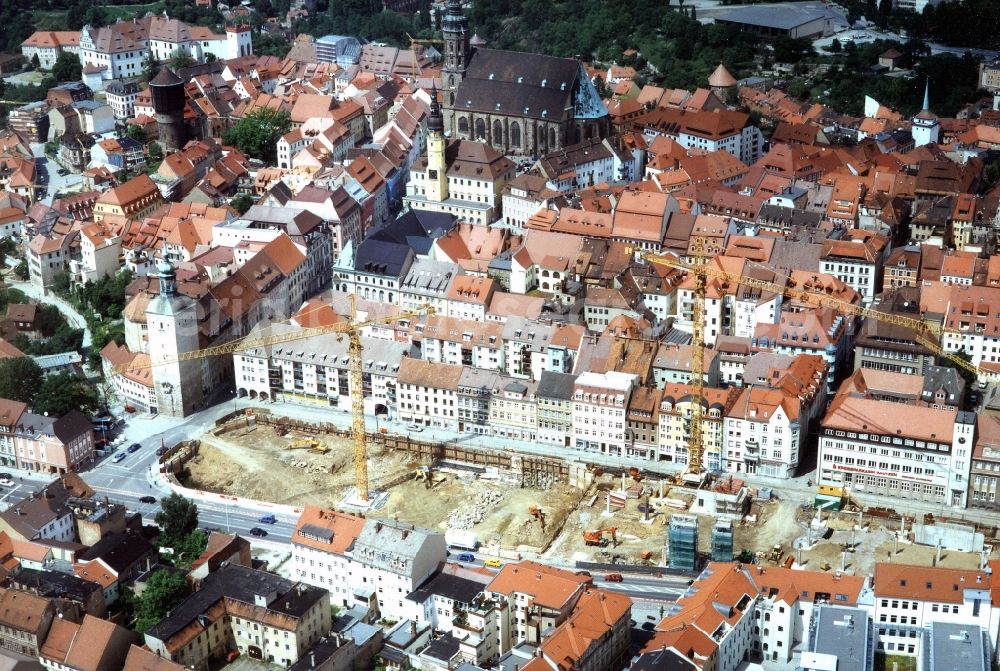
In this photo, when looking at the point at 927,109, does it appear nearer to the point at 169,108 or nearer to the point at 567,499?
the point at 567,499

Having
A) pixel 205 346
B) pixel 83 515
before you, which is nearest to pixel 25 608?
pixel 83 515

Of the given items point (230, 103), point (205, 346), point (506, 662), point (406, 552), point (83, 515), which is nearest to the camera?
point (506, 662)

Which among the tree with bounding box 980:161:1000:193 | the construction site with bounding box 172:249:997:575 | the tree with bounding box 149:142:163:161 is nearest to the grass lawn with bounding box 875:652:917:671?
the construction site with bounding box 172:249:997:575

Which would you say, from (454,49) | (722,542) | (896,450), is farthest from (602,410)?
(454,49)

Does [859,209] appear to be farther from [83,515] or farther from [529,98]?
[83,515]

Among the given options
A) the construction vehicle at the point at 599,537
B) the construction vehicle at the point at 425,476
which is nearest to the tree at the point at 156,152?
the construction vehicle at the point at 425,476

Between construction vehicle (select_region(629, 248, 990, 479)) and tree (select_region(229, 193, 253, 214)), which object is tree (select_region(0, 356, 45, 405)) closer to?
tree (select_region(229, 193, 253, 214))

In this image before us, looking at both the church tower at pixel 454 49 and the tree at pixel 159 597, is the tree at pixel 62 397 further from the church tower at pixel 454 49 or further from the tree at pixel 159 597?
the church tower at pixel 454 49
